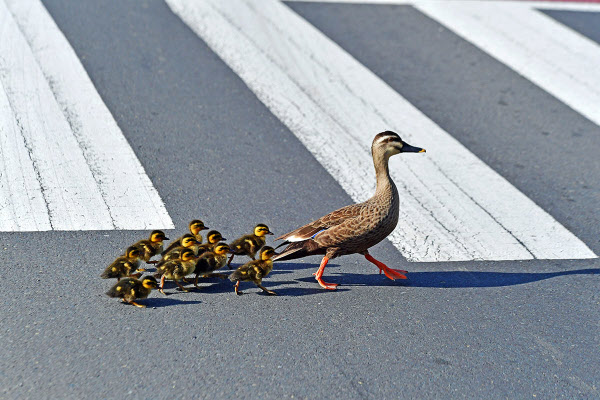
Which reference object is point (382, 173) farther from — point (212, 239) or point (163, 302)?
point (163, 302)

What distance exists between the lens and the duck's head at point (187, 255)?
5.44m

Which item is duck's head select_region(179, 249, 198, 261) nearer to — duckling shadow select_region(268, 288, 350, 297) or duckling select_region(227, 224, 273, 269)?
duckling select_region(227, 224, 273, 269)

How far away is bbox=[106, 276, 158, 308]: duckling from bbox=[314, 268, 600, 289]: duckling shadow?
1248mm

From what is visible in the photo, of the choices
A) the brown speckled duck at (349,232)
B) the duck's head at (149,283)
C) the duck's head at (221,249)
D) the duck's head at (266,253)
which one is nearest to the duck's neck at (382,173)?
the brown speckled duck at (349,232)

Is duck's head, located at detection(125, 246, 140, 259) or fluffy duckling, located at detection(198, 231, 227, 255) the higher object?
duck's head, located at detection(125, 246, 140, 259)

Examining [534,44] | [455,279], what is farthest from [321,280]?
[534,44]

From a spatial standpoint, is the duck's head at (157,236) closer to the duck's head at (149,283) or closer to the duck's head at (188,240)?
the duck's head at (188,240)

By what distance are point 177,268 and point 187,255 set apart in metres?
0.12

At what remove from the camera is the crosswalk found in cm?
651

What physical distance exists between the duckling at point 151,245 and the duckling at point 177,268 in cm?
21

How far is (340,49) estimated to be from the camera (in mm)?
9984

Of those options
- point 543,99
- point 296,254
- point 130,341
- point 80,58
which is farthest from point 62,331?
point 543,99

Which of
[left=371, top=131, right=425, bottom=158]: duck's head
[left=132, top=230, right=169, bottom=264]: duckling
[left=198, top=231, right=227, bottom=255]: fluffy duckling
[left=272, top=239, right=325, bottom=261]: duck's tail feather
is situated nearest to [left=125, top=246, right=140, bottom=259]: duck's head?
[left=132, top=230, right=169, bottom=264]: duckling

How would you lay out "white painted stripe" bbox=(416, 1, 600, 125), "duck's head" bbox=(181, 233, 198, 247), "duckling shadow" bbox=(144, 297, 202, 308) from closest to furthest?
"duckling shadow" bbox=(144, 297, 202, 308) < "duck's head" bbox=(181, 233, 198, 247) < "white painted stripe" bbox=(416, 1, 600, 125)
